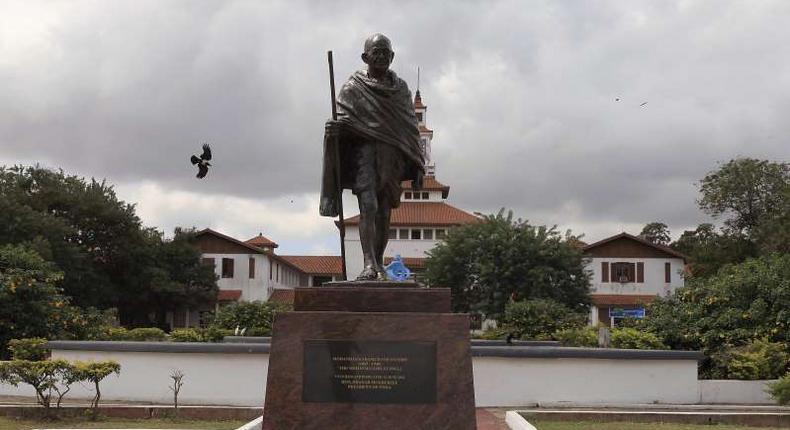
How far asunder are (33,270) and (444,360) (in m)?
13.1

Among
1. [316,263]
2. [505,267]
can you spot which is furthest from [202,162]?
[316,263]

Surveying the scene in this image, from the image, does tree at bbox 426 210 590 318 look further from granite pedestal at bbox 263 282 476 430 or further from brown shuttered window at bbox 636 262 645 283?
granite pedestal at bbox 263 282 476 430

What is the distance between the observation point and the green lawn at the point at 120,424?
10121 mm

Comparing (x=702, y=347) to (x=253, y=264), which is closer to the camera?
(x=702, y=347)

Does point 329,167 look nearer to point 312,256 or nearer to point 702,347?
point 702,347

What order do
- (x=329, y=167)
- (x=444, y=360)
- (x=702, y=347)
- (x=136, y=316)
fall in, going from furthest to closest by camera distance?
(x=136, y=316) < (x=702, y=347) < (x=329, y=167) < (x=444, y=360)

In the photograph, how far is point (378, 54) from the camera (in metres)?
8.25

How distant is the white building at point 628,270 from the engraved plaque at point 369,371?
44901mm

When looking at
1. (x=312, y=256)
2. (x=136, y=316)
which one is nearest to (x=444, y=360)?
(x=136, y=316)

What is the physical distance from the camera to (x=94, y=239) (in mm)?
44656

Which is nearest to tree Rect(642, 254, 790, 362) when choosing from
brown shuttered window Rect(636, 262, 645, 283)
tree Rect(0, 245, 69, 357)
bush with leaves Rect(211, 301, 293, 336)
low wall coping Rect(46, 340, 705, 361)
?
low wall coping Rect(46, 340, 705, 361)

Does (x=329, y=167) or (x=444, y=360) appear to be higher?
(x=329, y=167)

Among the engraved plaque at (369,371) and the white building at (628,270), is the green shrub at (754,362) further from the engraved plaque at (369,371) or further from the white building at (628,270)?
the white building at (628,270)

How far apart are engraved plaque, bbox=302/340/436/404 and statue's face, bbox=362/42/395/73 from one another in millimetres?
2714
